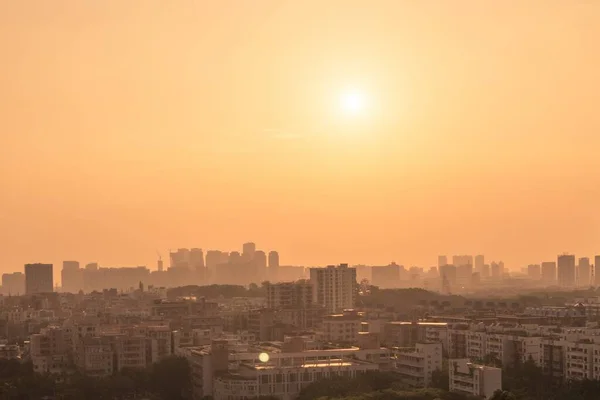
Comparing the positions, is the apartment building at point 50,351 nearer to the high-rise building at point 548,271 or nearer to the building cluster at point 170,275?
the building cluster at point 170,275

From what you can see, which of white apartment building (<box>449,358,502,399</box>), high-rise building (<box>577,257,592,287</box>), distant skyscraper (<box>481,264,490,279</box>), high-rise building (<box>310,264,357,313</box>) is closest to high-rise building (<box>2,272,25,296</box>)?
high-rise building (<box>310,264,357,313</box>)

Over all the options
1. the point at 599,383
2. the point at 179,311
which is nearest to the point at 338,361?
the point at 599,383

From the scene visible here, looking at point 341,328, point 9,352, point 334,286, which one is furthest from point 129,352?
point 334,286

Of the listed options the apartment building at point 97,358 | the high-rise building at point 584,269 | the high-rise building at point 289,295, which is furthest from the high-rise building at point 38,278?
the high-rise building at point 584,269

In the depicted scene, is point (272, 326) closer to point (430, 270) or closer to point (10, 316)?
point (10, 316)

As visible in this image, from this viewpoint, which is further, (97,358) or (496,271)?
(496,271)

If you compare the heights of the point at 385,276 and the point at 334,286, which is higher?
the point at 334,286

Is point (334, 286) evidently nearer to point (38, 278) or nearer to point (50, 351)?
point (50, 351)
